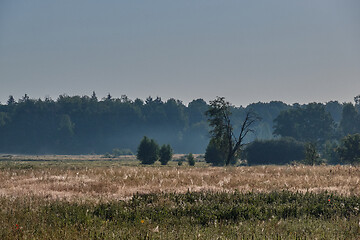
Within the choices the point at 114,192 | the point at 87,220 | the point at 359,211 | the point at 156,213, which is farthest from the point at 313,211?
the point at 114,192

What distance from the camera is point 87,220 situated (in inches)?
389

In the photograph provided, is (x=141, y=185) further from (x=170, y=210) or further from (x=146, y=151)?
(x=146, y=151)

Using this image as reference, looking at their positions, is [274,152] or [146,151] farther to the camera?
[274,152]

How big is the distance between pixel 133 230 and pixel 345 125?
481 ft

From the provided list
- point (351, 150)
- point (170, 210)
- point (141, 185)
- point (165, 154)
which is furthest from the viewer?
point (165, 154)

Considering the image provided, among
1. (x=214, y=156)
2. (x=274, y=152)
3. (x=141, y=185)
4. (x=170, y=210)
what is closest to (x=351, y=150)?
(x=214, y=156)

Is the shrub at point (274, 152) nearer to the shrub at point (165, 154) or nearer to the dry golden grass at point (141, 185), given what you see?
the shrub at point (165, 154)

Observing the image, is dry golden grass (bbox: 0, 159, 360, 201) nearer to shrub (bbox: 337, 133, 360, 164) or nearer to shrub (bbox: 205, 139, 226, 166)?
shrub (bbox: 337, 133, 360, 164)

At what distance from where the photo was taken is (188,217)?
10.9 meters

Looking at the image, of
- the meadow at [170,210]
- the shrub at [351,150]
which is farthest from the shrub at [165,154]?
the meadow at [170,210]

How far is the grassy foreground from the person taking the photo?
331 inches

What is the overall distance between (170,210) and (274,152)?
266 ft

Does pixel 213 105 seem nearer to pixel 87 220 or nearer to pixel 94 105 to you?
pixel 87 220

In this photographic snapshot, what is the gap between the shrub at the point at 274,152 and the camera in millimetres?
88250
